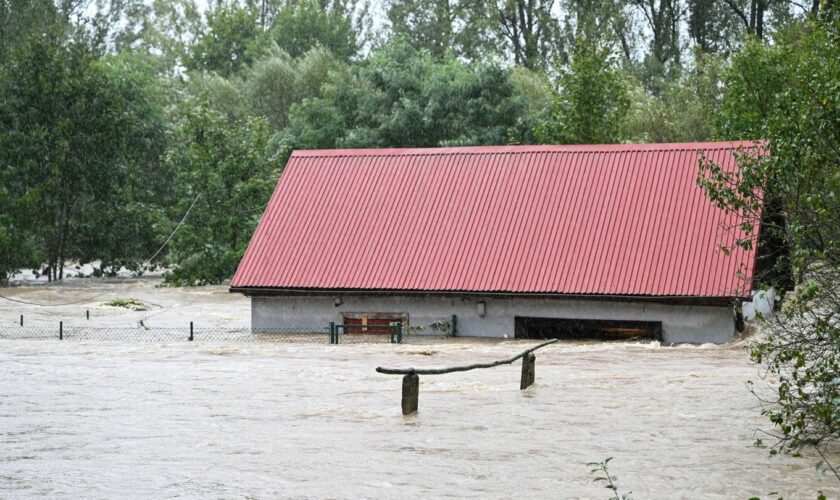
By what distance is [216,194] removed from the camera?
2140 inches

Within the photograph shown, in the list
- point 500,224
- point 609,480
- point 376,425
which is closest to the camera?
point 609,480

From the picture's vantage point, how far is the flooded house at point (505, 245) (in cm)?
3106

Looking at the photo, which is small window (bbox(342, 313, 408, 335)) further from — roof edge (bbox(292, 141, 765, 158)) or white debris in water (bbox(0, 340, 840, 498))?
roof edge (bbox(292, 141, 765, 158))

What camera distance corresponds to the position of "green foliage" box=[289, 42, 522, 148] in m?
54.8

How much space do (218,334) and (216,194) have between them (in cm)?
2046

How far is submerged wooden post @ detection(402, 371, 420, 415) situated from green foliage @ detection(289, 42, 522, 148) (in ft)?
112

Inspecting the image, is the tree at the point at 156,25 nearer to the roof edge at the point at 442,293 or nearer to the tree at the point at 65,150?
the tree at the point at 65,150

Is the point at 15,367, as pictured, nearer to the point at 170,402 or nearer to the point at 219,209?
the point at 170,402

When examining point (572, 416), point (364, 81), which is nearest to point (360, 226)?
point (572, 416)

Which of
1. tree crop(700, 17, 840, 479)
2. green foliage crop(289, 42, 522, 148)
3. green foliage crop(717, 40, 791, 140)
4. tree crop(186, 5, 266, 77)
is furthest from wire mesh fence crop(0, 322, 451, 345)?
tree crop(186, 5, 266, 77)

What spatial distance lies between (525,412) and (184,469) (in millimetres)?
6785

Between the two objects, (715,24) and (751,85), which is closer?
(751,85)

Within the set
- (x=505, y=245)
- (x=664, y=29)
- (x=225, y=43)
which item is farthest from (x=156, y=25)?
(x=505, y=245)

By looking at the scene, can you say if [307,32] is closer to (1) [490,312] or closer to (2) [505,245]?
(2) [505,245]
